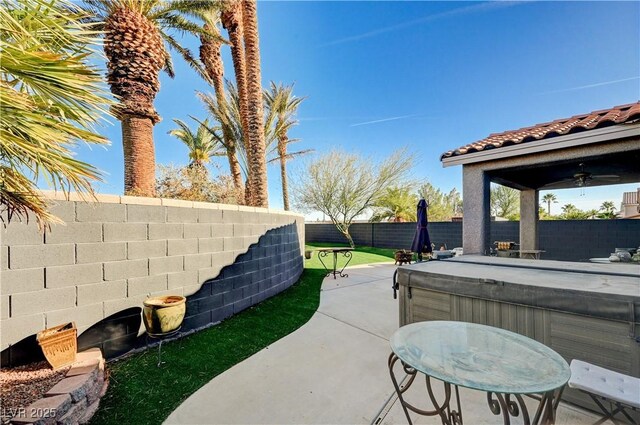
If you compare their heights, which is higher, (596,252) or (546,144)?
(546,144)

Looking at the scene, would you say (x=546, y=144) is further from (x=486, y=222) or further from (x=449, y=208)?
(x=449, y=208)

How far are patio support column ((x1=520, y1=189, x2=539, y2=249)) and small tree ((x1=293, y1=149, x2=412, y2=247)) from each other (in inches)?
315

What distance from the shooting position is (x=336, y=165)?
15.1 meters

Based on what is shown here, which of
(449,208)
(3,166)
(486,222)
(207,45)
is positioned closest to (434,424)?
(3,166)

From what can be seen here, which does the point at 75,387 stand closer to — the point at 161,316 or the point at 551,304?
the point at 161,316

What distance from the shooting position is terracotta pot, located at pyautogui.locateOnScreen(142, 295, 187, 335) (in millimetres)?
2945

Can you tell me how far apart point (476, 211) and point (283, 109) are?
37.4ft

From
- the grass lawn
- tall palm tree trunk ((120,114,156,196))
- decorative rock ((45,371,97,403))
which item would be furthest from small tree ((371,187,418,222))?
decorative rock ((45,371,97,403))

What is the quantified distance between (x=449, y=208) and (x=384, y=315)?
26.8 m

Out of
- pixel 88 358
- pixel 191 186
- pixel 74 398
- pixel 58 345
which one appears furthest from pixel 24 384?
pixel 191 186

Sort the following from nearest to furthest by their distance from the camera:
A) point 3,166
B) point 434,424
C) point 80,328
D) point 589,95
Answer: point 3,166 → point 434,424 → point 80,328 → point 589,95

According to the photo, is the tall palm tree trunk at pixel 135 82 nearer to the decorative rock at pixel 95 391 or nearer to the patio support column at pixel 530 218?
the decorative rock at pixel 95 391

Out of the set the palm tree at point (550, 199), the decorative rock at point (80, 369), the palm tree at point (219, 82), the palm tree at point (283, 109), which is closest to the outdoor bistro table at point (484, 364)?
the decorative rock at point (80, 369)

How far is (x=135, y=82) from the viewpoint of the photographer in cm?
570
